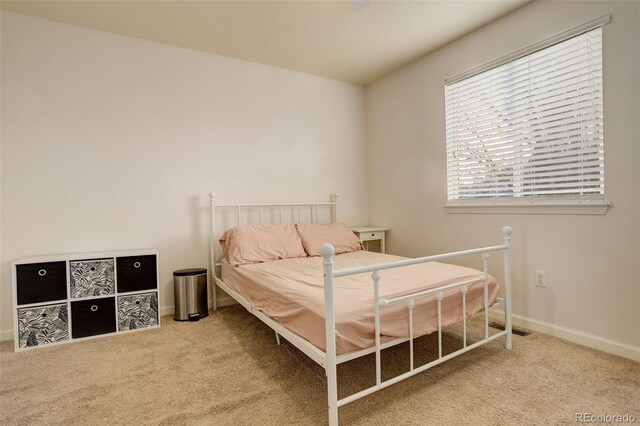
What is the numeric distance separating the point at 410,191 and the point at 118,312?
114 inches

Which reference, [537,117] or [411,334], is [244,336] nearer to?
[411,334]

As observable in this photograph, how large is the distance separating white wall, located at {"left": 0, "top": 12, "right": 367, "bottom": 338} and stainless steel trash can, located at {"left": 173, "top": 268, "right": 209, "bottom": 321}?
0.28 metres

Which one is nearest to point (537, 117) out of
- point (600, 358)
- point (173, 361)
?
point (600, 358)

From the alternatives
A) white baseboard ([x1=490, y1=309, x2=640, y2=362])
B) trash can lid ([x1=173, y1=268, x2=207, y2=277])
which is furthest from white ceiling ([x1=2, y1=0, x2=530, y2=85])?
white baseboard ([x1=490, y1=309, x2=640, y2=362])

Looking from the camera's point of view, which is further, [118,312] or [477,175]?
[477,175]

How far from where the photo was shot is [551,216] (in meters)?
2.42

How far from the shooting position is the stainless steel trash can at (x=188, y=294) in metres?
2.94

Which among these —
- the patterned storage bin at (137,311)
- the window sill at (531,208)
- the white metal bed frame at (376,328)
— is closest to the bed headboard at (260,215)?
the patterned storage bin at (137,311)

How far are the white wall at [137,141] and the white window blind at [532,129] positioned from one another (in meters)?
1.60

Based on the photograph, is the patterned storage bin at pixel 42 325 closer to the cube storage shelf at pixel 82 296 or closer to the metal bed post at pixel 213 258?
the cube storage shelf at pixel 82 296

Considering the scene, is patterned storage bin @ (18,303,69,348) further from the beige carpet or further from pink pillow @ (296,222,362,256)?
pink pillow @ (296,222,362,256)

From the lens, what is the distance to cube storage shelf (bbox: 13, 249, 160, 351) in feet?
7.86

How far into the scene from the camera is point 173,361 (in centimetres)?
216

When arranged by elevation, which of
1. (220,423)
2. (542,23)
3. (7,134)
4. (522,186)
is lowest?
(220,423)
